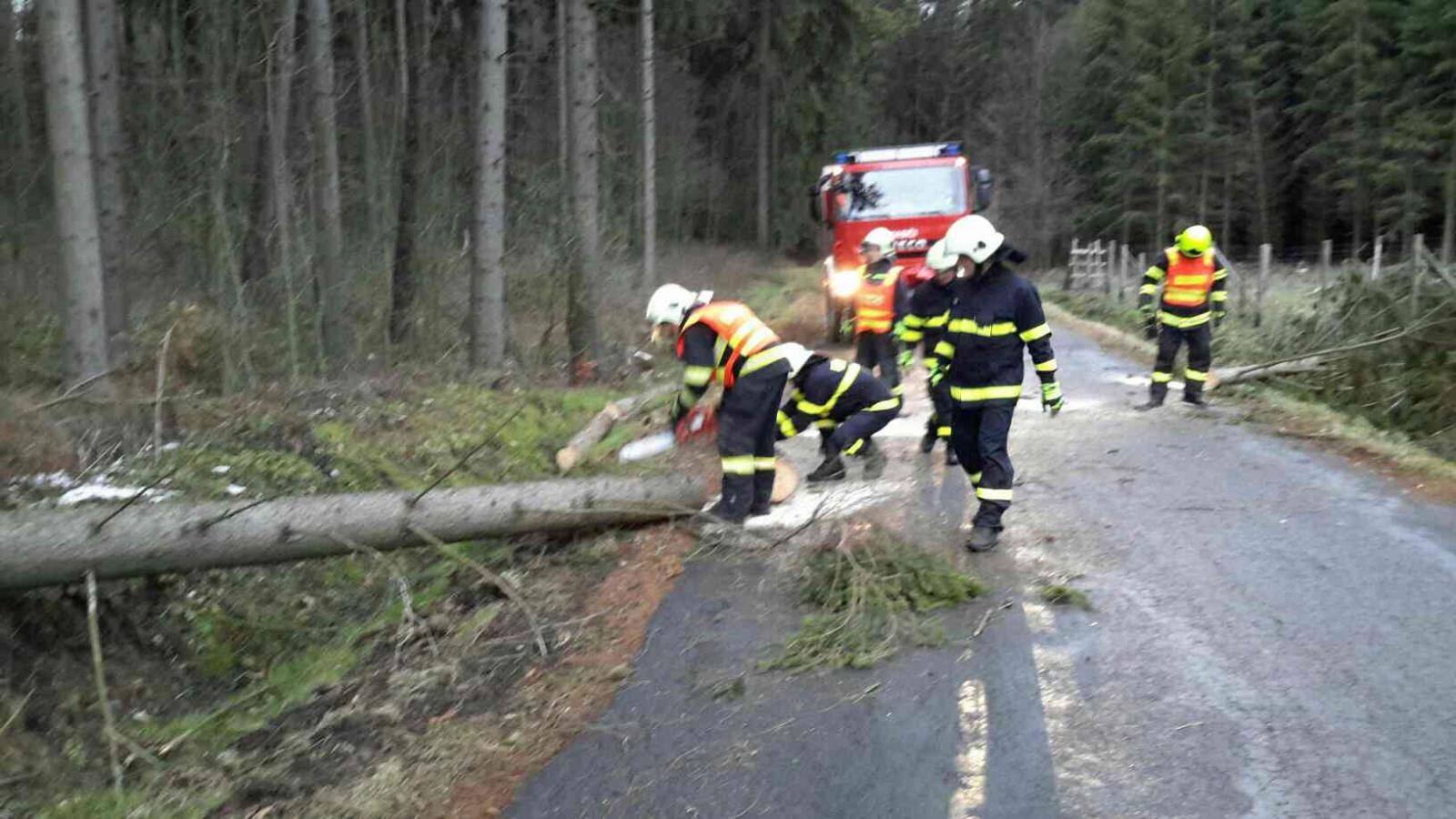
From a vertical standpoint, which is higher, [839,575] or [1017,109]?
[1017,109]

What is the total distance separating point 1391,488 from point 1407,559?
170cm

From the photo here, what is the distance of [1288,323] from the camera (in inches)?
530

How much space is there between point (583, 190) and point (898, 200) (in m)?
5.67

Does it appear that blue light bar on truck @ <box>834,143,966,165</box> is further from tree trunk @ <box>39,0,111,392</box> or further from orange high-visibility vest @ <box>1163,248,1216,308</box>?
tree trunk @ <box>39,0,111,392</box>

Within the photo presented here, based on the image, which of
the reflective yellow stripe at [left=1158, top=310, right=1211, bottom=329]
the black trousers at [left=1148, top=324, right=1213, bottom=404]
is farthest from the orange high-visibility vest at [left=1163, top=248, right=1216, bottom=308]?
the black trousers at [left=1148, top=324, right=1213, bottom=404]

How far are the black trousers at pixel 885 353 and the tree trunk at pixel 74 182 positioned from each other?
227 inches

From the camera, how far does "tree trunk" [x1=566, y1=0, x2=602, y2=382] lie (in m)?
12.3

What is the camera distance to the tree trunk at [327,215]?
37.1 ft

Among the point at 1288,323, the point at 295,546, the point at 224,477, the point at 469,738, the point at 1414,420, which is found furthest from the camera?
the point at 1288,323

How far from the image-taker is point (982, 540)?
592cm

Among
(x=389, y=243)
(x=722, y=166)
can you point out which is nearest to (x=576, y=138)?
(x=389, y=243)

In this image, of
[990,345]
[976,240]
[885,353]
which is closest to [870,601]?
[990,345]

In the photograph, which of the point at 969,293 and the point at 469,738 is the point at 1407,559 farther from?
the point at 469,738

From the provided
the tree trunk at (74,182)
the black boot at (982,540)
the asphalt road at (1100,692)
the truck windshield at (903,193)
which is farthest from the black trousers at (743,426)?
the truck windshield at (903,193)
